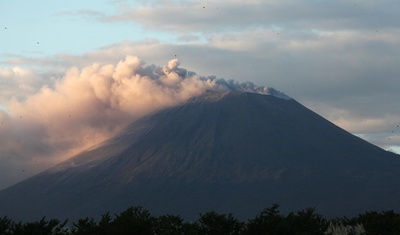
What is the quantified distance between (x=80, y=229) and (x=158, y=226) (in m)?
2.31

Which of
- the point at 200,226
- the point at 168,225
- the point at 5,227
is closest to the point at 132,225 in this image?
the point at 168,225

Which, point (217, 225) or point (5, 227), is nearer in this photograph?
point (5, 227)

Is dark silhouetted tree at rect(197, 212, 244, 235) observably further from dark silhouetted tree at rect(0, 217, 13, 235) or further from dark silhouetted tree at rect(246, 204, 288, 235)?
dark silhouetted tree at rect(0, 217, 13, 235)

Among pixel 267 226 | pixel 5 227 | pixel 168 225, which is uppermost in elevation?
pixel 5 227

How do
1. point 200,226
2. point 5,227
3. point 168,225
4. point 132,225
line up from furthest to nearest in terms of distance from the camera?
point 200,226 → point 5,227 → point 168,225 → point 132,225

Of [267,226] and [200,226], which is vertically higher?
[200,226]

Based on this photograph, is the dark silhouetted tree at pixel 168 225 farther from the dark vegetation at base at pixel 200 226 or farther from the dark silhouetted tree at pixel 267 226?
the dark silhouetted tree at pixel 267 226

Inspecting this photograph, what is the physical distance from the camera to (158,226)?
25.1 meters

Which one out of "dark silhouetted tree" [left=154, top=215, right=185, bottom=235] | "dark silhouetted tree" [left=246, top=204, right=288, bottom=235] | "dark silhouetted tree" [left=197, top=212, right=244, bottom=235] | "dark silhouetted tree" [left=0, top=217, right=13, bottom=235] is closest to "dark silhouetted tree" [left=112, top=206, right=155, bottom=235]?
"dark silhouetted tree" [left=154, top=215, right=185, bottom=235]

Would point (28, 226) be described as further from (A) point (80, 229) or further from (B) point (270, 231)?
(B) point (270, 231)

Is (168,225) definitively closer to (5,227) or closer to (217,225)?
(217,225)

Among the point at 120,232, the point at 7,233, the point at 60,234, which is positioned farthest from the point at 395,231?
the point at 7,233

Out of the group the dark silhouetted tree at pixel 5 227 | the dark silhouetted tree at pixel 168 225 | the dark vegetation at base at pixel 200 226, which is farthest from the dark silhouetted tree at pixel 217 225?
the dark silhouetted tree at pixel 5 227

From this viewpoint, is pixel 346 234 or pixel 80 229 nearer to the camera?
pixel 346 234
